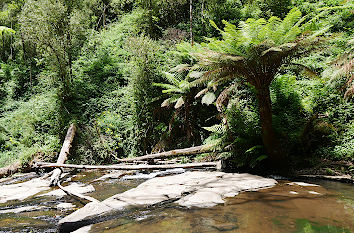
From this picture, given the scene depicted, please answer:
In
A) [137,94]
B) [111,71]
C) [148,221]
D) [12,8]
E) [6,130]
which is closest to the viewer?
[148,221]

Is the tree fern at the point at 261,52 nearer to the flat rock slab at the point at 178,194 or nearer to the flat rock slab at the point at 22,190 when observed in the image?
the flat rock slab at the point at 178,194

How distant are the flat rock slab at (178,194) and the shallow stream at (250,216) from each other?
18 centimetres

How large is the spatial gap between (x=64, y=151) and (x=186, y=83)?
4.86 m

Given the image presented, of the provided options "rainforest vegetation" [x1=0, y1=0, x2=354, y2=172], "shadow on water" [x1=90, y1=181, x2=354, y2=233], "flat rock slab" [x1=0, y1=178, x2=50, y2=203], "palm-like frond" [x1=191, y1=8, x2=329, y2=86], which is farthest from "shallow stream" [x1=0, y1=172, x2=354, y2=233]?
"palm-like frond" [x1=191, y1=8, x2=329, y2=86]

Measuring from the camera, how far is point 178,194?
331 cm

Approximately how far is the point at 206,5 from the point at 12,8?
13.4 m

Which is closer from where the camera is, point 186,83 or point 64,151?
point 186,83

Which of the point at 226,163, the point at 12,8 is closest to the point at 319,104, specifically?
the point at 226,163

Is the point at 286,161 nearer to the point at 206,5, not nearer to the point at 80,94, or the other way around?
the point at 80,94

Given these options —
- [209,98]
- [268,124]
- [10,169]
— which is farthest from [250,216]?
[10,169]

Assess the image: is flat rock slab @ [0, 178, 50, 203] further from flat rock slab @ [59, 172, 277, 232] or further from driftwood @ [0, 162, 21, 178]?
flat rock slab @ [59, 172, 277, 232]

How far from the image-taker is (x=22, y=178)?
276 inches

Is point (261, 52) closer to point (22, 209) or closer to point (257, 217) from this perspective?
point (257, 217)

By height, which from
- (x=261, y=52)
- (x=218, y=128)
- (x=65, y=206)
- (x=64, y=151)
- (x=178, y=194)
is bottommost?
(x=65, y=206)
